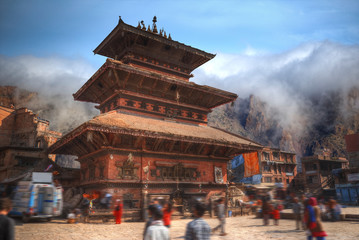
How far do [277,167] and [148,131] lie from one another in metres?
46.5

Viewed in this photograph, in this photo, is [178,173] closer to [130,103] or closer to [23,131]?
[130,103]

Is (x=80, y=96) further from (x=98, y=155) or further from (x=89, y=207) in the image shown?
(x=89, y=207)

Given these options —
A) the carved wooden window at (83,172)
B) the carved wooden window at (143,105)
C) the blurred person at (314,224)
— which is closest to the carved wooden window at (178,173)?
the carved wooden window at (143,105)

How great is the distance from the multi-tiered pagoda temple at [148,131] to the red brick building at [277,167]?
34.6 m

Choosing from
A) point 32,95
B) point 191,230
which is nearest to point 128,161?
point 191,230

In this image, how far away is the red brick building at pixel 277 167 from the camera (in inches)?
2048

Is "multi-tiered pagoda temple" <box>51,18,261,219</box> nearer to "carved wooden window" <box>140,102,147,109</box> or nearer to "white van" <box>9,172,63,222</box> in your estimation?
"carved wooden window" <box>140,102,147,109</box>

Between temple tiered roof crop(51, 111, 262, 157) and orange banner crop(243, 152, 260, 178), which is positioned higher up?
temple tiered roof crop(51, 111, 262, 157)

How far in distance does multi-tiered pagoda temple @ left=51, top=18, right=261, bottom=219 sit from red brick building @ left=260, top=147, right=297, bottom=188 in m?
34.6

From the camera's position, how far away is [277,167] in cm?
5422

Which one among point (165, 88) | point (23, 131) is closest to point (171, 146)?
point (165, 88)

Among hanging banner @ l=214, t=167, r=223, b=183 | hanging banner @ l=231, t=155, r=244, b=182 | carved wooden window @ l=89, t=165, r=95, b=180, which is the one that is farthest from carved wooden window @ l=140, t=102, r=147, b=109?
hanging banner @ l=231, t=155, r=244, b=182

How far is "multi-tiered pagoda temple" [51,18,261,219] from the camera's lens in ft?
50.2

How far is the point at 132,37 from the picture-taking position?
1975 centimetres
